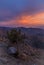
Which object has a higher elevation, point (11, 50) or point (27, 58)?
point (11, 50)

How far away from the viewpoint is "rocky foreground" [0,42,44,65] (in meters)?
11.6

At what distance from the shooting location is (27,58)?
1291 centimetres

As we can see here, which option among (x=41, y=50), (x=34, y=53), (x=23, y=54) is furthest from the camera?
(x=41, y=50)

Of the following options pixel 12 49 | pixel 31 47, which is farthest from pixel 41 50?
pixel 12 49

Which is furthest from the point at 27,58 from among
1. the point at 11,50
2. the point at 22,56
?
the point at 11,50

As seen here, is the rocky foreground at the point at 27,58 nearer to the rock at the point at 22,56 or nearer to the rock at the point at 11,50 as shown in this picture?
the rock at the point at 22,56

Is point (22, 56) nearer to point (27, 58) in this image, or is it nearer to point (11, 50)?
point (27, 58)

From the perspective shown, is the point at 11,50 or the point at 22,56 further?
the point at 11,50

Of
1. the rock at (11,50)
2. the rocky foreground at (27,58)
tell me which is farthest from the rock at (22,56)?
the rock at (11,50)

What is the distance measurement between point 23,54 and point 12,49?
2.59 ft

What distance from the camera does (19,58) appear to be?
41.9 feet

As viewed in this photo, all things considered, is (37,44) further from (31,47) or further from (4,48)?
(4,48)

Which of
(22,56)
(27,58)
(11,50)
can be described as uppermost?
(11,50)

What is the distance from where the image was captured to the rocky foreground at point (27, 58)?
38.2ft
